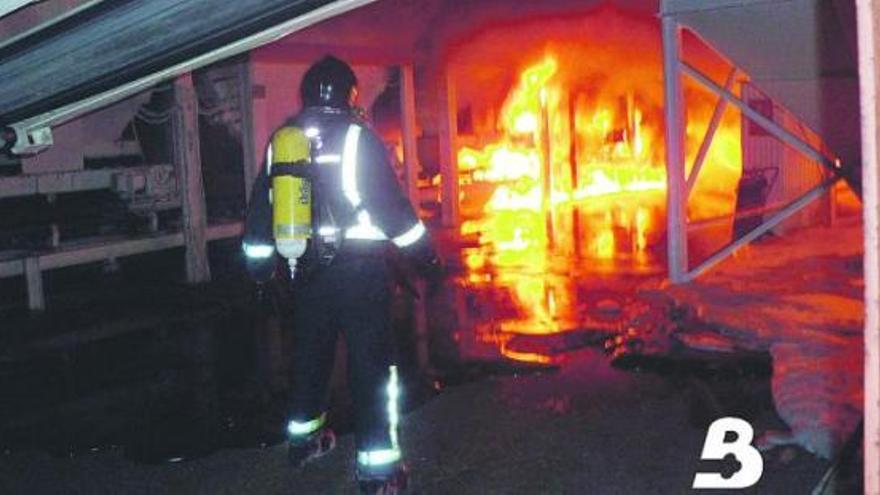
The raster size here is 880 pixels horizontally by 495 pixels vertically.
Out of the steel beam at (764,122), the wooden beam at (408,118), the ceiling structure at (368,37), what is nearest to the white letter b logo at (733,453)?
the ceiling structure at (368,37)

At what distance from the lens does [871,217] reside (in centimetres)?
234

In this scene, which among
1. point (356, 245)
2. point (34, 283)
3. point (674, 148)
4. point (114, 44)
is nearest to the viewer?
point (114, 44)

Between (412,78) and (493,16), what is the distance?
190 centimetres

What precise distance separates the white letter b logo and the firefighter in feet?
5.02

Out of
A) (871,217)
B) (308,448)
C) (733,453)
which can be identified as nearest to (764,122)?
(733,453)

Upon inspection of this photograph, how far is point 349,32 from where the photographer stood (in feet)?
46.5

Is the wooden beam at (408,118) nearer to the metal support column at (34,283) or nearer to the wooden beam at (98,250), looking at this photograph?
the wooden beam at (98,250)

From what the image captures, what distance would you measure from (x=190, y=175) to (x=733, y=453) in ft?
28.3

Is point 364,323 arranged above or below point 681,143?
below

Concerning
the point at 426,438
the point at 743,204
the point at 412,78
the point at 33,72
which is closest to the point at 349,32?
the point at 412,78

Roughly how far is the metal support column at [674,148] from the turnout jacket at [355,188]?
5.44 metres

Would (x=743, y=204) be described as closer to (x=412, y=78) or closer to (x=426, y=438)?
(x=412, y=78)

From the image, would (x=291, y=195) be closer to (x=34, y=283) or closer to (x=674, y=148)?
(x=674, y=148)

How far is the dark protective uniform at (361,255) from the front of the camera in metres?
4.23
